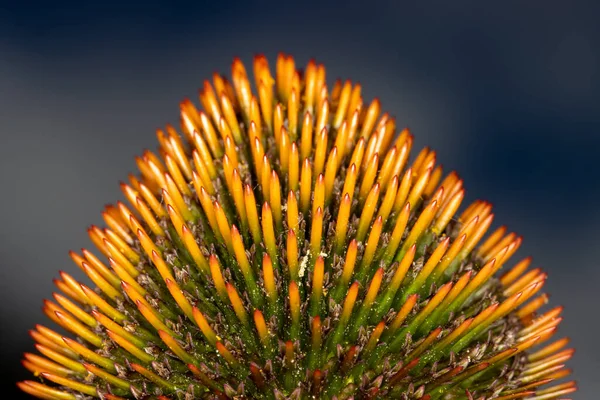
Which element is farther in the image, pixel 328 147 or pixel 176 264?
pixel 328 147

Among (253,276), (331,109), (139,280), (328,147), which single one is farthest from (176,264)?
(331,109)

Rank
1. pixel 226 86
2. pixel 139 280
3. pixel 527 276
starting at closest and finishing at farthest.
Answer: pixel 139 280, pixel 527 276, pixel 226 86

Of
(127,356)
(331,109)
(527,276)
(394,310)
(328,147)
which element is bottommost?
(127,356)

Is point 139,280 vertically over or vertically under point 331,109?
under

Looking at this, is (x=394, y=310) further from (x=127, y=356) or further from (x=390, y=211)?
(x=127, y=356)

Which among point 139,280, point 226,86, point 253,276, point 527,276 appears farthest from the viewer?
point 226,86

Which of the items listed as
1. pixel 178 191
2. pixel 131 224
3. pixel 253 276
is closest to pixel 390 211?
pixel 253 276
